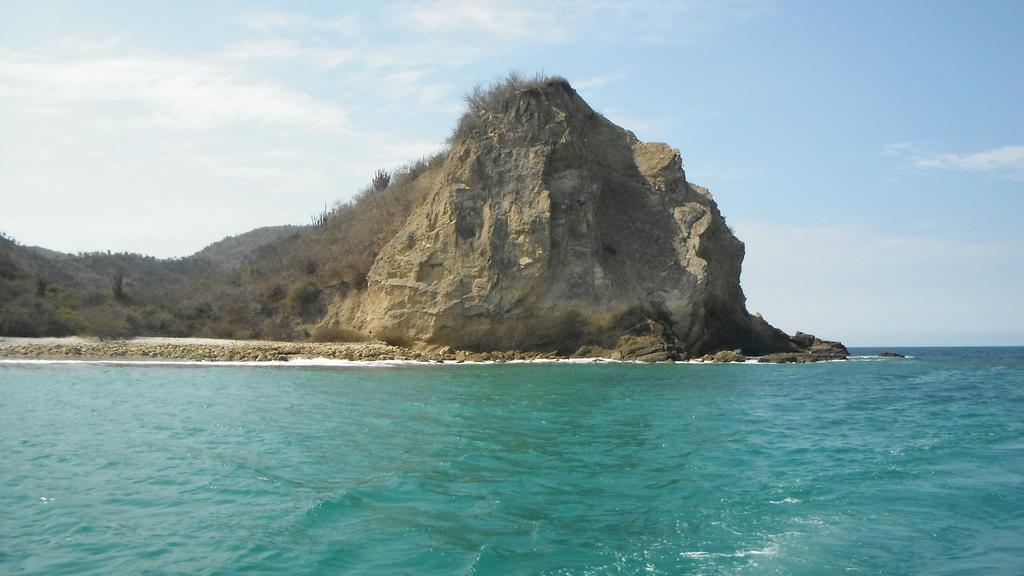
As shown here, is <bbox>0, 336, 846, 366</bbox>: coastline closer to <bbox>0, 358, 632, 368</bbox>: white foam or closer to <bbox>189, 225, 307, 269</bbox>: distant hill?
<bbox>0, 358, 632, 368</bbox>: white foam

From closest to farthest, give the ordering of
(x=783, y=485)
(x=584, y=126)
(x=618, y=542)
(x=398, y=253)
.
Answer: (x=618, y=542)
(x=783, y=485)
(x=398, y=253)
(x=584, y=126)

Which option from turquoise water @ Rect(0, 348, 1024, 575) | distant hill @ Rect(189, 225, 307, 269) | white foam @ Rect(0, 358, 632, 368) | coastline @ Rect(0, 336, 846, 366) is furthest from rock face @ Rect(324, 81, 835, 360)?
distant hill @ Rect(189, 225, 307, 269)

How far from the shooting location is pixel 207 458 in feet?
30.6

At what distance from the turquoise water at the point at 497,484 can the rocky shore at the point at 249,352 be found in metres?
9.01

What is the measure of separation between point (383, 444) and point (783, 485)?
5306 mm

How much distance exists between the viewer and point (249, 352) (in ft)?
85.2

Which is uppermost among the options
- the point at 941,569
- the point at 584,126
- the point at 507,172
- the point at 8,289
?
the point at 584,126

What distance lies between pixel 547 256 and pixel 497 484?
20.2 m

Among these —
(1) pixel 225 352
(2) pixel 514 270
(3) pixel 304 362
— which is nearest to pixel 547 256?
(2) pixel 514 270

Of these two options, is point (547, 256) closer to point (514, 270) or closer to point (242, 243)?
point (514, 270)

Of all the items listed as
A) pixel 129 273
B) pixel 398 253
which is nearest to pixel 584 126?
pixel 398 253

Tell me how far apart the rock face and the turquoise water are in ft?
39.4

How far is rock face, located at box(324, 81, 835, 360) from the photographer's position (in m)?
28.1

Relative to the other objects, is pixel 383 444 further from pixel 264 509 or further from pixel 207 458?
pixel 264 509
